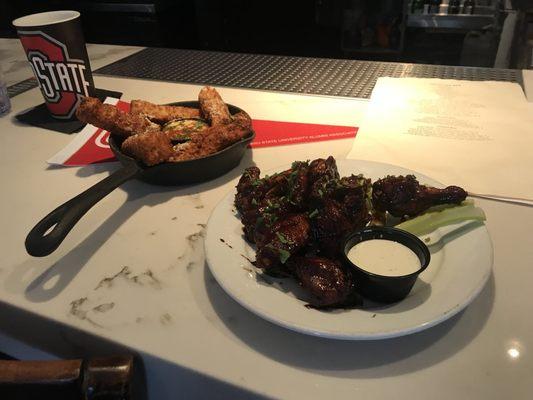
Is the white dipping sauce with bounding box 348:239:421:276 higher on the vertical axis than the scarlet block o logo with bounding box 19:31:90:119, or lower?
lower

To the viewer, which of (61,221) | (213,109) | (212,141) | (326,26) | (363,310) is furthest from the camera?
(326,26)

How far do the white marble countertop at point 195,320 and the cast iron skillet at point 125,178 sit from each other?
0.10 ft

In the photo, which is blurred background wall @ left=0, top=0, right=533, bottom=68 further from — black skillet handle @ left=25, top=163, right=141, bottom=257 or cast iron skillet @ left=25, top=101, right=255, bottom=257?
black skillet handle @ left=25, top=163, right=141, bottom=257

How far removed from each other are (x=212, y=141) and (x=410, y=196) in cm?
42

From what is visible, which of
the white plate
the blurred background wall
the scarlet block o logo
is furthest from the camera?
the blurred background wall

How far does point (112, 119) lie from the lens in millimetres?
978

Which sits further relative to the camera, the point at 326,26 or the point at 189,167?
the point at 326,26

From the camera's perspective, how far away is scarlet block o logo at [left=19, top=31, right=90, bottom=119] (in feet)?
3.76

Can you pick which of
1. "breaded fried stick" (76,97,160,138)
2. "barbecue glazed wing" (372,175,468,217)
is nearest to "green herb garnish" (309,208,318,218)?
"barbecue glazed wing" (372,175,468,217)

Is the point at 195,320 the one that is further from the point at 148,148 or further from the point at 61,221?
the point at 148,148

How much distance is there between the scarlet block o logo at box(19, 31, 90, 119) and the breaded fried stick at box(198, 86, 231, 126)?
354mm

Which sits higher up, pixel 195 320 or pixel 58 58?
pixel 58 58

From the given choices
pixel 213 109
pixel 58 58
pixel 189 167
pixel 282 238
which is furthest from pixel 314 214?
pixel 58 58

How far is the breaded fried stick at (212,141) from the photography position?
95 centimetres
